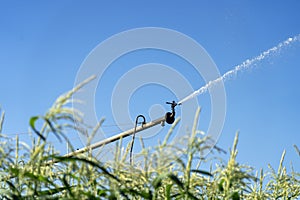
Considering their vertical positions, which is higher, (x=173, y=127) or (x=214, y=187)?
(x=214, y=187)

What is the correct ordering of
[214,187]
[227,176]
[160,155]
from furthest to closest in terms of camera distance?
[214,187] → [227,176] → [160,155]

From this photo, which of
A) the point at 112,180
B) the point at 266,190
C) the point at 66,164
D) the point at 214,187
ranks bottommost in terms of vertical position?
the point at 112,180

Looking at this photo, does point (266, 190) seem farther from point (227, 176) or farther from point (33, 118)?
point (33, 118)

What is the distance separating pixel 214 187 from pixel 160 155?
1.92ft

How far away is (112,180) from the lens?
1279 millimetres

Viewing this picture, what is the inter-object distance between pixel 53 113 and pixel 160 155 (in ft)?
1.07

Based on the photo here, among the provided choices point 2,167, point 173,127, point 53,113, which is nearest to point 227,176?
point 173,127

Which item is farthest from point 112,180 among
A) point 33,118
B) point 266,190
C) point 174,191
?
point 266,190

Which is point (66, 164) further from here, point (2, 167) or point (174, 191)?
point (174, 191)

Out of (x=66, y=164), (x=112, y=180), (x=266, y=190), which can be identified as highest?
(x=266, y=190)

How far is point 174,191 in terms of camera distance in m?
1.82

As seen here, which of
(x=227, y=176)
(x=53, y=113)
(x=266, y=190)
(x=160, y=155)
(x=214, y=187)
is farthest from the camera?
(x=266, y=190)

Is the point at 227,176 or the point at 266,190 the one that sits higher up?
the point at 266,190

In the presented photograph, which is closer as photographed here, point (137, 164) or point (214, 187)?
point (137, 164)
